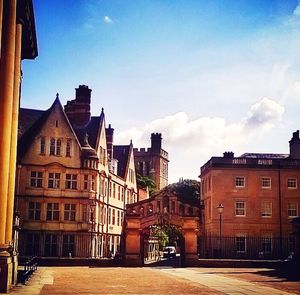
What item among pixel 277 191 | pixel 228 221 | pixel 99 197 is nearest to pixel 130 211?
pixel 99 197

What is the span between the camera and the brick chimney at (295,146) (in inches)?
2463

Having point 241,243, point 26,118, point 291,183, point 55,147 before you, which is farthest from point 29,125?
point 291,183

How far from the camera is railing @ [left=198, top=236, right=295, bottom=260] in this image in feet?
172

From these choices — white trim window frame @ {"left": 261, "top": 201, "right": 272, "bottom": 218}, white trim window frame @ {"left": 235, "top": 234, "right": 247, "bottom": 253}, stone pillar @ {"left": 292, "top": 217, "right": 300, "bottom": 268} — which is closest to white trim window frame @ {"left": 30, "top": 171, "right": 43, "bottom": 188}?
white trim window frame @ {"left": 235, "top": 234, "right": 247, "bottom": 253}

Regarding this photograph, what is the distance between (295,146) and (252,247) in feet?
54.1

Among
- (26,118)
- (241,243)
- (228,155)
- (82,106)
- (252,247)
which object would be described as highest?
(82,106)

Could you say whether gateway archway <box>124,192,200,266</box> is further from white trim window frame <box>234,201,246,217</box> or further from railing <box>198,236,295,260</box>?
white trim window frame <box>234,201,246,217</box>

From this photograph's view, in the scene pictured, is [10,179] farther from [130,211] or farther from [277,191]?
[277,191]

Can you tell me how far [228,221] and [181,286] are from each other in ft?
105

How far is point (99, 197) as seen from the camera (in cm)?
5388

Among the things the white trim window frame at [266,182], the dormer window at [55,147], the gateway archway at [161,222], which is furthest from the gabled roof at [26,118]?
the white trim window frame at [266,182]

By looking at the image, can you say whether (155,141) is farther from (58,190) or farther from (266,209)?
(58,190)

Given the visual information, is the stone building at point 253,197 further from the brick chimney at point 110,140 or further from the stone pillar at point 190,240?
the brick chimney at point 110,140

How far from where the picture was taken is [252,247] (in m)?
53.5
